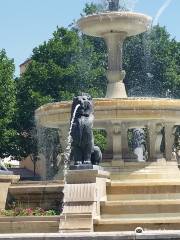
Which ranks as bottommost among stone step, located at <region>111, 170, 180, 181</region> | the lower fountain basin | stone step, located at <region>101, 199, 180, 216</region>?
stone step, located at <region>101, 199, 180, 216</region>

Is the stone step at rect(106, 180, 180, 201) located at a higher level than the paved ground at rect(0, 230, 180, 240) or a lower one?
higher

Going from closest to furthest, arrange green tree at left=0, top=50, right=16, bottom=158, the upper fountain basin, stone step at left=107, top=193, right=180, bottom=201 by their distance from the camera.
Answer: stone step at left=107, top=193, right=180, bottom=201, the upper fountain basin, green tree at left=0, top=50, right=16, bottom=158

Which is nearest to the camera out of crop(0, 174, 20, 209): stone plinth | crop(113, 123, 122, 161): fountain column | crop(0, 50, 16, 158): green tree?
crop(0, 174, 20, 209): stone plinth

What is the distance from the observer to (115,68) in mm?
24344

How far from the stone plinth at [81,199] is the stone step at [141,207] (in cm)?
31

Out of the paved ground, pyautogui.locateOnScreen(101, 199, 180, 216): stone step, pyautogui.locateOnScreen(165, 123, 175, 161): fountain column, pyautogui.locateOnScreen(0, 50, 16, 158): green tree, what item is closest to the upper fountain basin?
pyautogui.locateOnScreen(165, 123, 175, 161): fountain column

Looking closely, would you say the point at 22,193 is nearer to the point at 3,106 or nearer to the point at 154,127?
the point at 154,127

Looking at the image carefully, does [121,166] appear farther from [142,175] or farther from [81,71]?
[81,71]

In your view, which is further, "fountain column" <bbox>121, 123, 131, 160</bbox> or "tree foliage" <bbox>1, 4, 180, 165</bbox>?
"tree foliage" <bbox>1, 4, 180, 165</bbox>

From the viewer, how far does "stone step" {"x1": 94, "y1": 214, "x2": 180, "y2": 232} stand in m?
14.1

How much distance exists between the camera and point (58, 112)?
2130 centimetres

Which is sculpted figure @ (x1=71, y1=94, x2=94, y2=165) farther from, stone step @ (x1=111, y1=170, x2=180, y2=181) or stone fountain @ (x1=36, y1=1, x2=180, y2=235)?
stone step @ (x1=111, y1=170, x2=180, y2=181)

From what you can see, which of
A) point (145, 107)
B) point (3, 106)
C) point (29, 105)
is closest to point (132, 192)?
point (145, 107)

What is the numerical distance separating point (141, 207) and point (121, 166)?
5814 mm
